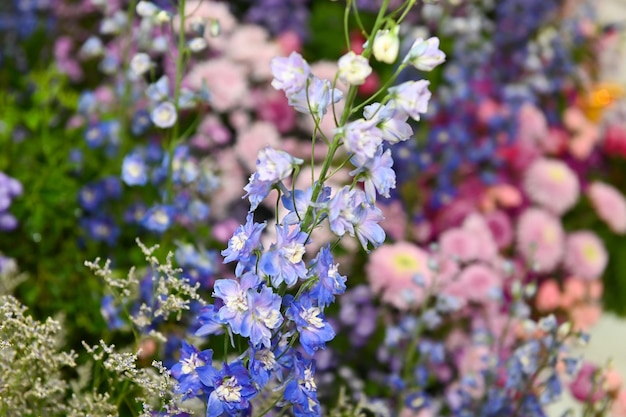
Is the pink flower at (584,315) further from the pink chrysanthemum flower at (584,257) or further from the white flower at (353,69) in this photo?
the white flower at (353,69)

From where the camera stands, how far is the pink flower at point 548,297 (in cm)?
190

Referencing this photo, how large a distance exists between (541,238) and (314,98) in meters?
1.37

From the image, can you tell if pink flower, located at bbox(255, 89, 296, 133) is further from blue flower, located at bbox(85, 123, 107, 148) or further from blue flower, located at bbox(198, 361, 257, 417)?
blue flower, located at bbox(198, 361, 257, 417)

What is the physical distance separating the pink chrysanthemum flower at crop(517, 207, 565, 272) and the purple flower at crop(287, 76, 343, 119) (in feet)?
4.40

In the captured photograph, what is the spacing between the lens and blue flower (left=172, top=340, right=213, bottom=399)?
0.67 meters

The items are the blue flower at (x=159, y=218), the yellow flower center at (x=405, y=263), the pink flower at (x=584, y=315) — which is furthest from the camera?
the pink flower at (x=584, y=315)

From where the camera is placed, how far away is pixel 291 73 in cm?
64

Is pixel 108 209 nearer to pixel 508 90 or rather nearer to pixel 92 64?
pixel 92 64

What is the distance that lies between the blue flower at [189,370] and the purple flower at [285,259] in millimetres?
110

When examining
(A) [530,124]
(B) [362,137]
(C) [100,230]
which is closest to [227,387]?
(B) [362,137]

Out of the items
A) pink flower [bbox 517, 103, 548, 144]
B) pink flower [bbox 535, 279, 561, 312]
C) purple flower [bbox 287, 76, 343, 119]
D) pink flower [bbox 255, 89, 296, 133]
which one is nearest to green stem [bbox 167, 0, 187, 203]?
purple flower [bbox 287, 76, 343, 119]

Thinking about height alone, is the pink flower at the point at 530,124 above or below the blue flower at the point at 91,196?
above

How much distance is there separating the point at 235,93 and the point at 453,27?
532mm

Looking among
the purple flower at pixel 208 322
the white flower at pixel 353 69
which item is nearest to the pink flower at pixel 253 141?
the purple flower at pixel 208 322
